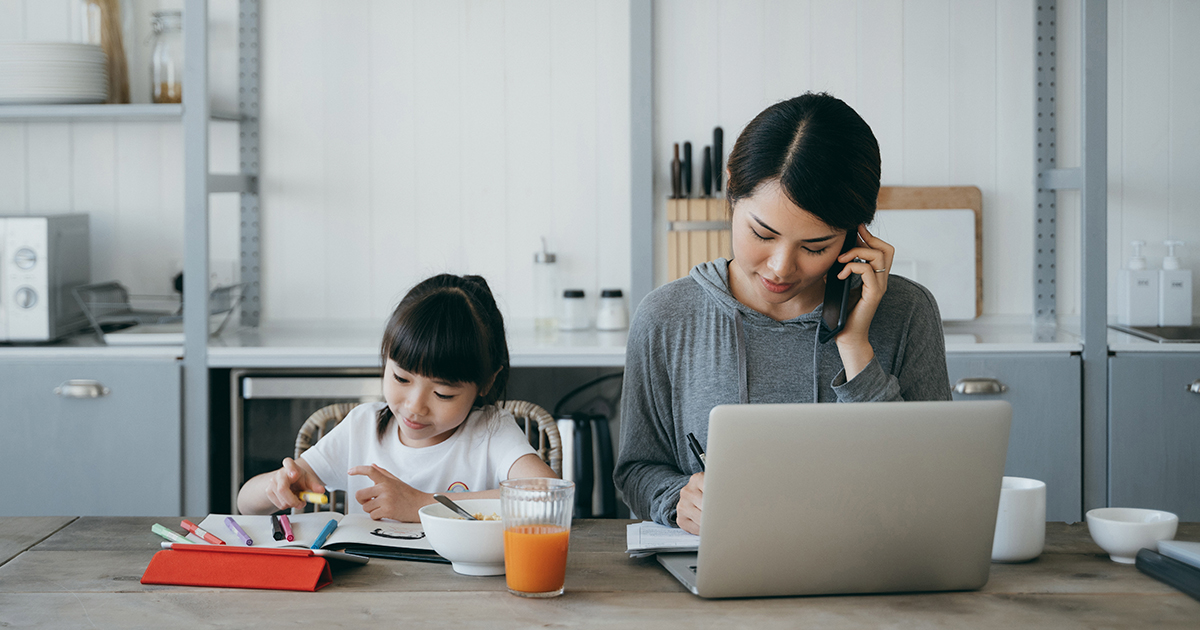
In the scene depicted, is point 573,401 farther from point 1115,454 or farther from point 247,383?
point 1115,454

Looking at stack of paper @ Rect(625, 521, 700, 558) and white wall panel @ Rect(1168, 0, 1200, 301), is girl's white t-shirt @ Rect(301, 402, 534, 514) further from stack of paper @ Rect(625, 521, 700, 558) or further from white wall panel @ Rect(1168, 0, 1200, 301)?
white wall panel @ Rect(1168, 0, 1200, 301)

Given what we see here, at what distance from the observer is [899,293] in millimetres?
1496

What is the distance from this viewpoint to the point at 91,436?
231cm

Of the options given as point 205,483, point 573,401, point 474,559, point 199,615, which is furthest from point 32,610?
point 573,401

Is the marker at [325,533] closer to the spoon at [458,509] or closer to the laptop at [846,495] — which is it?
the spoon at [458,509]

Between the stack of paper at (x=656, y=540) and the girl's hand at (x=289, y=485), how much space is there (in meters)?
0.48

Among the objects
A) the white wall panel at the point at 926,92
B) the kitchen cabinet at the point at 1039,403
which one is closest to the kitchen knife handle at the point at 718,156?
the white wall panel at the point at 926,92

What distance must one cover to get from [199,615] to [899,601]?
2.34 feet

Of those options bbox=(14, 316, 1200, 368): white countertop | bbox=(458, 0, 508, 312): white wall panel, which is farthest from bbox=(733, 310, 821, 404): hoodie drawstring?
bbox=(458, 0, 508, 312): white wall panel

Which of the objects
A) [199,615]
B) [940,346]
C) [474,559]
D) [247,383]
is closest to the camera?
[199,615]

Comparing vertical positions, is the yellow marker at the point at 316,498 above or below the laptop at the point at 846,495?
below

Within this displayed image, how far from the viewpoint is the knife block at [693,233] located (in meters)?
2.66

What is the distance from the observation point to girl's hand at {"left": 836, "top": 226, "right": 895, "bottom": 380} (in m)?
1.35

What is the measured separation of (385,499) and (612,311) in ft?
4.56
